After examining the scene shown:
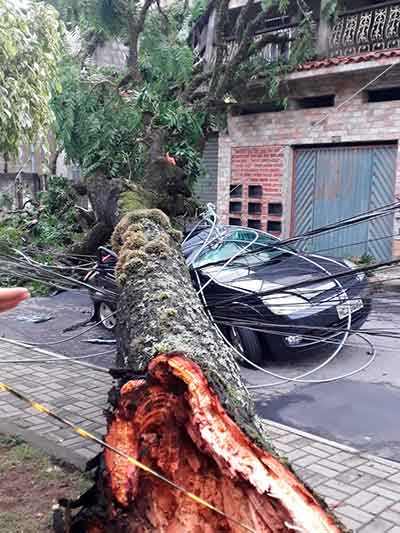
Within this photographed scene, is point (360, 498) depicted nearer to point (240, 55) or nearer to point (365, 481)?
point (365, 481)

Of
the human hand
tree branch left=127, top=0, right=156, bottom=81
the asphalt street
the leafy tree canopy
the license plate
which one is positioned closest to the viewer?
the human hand

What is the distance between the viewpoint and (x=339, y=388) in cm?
581

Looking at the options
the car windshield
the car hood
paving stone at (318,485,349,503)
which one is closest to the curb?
paving stone at (318,485,349,503)

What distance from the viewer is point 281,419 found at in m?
5.09

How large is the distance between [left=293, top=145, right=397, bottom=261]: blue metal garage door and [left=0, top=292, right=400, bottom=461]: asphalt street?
14.8ft

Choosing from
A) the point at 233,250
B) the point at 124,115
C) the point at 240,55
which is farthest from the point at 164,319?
the point at 240,55

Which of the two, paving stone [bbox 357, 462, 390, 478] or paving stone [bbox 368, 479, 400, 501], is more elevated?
paving stone [bbox 357, 462, 390, 478]

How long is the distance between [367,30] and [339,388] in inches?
328

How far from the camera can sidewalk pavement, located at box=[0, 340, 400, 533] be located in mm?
3523

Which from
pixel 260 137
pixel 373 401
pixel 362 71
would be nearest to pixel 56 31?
pixel 373 401

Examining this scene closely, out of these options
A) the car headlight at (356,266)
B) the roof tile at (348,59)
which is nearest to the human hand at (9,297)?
the car headlight at (356,266)

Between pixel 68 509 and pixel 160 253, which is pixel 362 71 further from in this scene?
Answer: pixel 68 509

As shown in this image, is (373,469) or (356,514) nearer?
(356,514)

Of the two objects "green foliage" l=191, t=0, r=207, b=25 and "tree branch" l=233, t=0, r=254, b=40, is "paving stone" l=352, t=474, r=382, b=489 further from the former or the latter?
"green foliage" l=191, t=0, r=207, b=25
